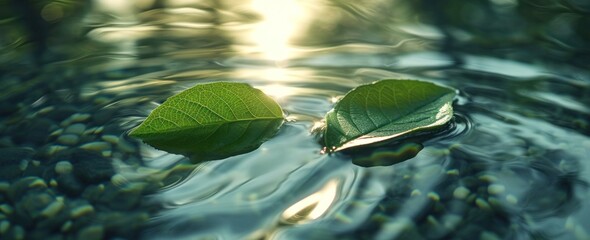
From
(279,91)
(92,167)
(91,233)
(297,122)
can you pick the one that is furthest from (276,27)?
(91,233)

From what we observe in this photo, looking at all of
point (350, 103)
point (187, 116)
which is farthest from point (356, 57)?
point (187, 116)

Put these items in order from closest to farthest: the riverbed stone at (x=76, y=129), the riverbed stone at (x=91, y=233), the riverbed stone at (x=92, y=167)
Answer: the riverbed stone at (x=91, y=233) < the riverbed stone at (x=92, y=167) < the riverbed stone at (x=76, y=129)

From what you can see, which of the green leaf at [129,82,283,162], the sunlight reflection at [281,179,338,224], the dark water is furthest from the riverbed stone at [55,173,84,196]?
the sunlight reflection at [281,179,338,224]

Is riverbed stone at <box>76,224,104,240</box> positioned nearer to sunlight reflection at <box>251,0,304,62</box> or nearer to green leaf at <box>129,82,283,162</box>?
green leaf at <box>129,82,283,162</box>

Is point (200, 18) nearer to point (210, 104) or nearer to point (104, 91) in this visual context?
point (104, 91)

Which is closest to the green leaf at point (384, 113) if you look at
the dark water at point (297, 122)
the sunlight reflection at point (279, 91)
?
the dark water at point (297, 122)

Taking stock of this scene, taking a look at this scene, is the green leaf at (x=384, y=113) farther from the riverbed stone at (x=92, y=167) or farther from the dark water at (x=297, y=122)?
the riverbed stone at (x=92, y=167)
